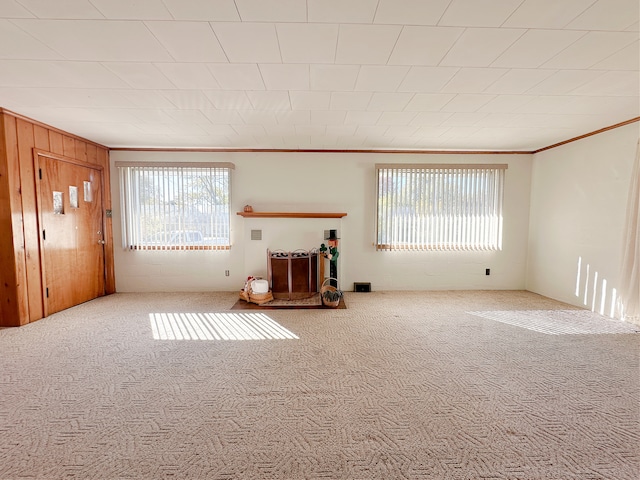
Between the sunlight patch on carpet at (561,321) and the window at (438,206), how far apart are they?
1.43m

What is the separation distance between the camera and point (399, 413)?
6.00ft

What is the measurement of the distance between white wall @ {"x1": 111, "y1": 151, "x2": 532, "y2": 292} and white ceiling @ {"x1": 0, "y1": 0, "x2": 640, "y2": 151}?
116 cm

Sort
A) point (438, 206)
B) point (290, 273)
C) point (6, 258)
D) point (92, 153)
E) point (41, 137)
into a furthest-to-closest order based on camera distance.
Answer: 1. point (438, 206)
2. point (290, 273)
3. point (92, 153)
4. point (41, 137)
5. point (6, 258)

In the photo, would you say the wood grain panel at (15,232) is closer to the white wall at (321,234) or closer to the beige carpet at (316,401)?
the beige carpet at (316,401)

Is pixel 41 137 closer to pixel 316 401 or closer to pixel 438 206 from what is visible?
pixel 316 401

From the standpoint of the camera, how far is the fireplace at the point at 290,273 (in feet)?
14.9

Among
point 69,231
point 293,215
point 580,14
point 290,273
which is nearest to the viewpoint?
point 580,14

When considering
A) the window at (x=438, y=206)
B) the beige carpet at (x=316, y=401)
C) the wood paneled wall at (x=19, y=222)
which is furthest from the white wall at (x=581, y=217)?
the wood paneled wall at (x=19, y=222)

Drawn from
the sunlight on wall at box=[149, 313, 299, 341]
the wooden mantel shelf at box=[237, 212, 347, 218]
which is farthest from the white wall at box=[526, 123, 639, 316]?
the sunlight on wall at box=[149, 313, 299, 341]

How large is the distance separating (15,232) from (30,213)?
0.28 meters

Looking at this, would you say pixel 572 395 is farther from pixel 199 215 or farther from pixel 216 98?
pixel 199 215

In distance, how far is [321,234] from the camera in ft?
15.6

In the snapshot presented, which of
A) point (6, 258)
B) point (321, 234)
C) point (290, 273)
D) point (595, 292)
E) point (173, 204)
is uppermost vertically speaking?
point (173, 204)

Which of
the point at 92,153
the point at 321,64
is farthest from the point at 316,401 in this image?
the point at 92,153
